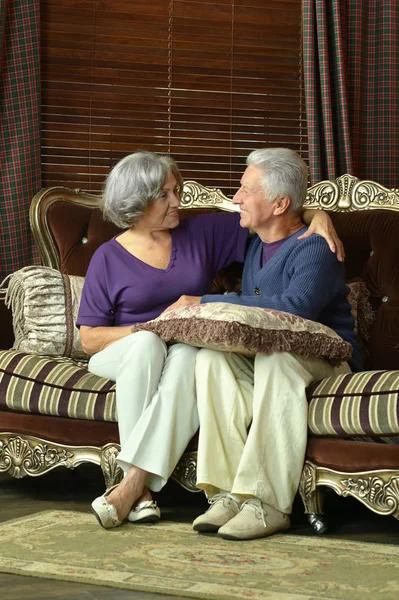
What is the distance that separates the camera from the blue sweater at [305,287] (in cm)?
255

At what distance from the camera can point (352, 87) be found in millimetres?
4055

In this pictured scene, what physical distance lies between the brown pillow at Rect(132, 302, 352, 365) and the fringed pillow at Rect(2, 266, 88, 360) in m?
0.68

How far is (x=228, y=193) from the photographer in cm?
426

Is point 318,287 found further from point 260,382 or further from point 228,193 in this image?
point 228,193

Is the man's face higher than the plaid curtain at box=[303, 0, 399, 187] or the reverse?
the reverse

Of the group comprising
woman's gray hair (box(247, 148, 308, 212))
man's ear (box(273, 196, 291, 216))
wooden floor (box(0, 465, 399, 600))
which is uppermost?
woman's gray hair (box(247, 148, 308, 212))

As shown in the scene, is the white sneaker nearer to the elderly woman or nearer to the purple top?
the elderly woman

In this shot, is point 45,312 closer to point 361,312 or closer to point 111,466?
point 111,466

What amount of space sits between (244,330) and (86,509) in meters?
0.77

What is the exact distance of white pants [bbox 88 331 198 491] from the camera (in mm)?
2391

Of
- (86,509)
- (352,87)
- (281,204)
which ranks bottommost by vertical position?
(86,509)

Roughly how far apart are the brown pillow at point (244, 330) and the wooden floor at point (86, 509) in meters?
0.49

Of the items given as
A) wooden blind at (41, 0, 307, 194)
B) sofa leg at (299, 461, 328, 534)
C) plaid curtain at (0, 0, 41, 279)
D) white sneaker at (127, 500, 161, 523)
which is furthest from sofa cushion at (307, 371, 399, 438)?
wooden blind at (41, 0, 307, 194)

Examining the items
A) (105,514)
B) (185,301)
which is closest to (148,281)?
(185,301)
